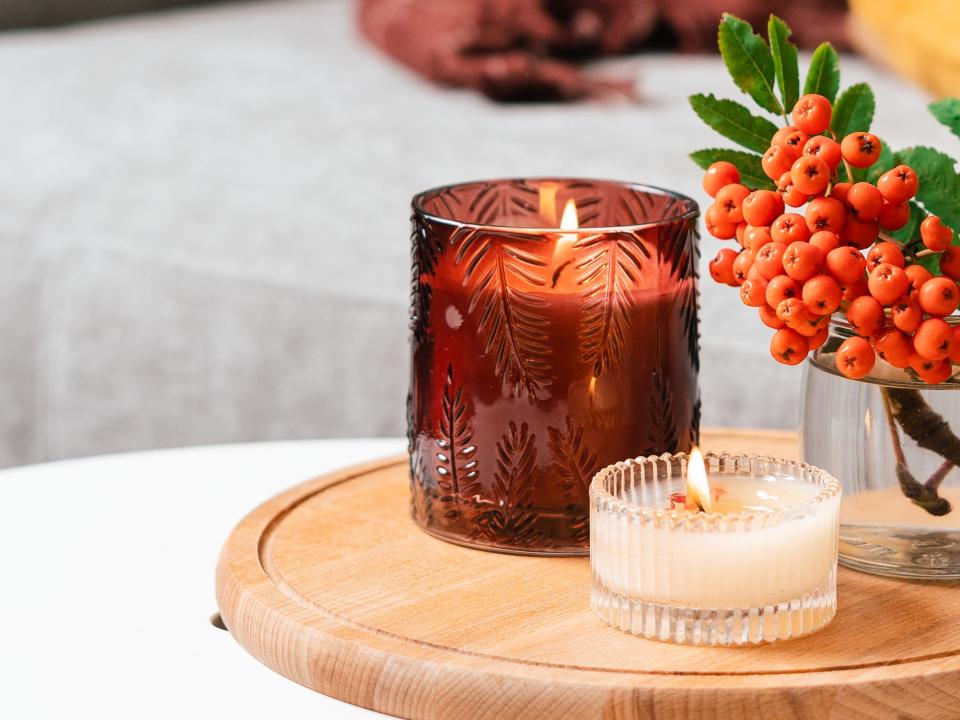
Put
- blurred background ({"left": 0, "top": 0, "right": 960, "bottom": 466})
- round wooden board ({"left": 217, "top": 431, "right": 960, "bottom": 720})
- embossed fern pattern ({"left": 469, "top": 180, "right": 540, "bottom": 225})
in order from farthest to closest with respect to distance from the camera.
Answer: blurred background ({"left": 0, "top": 0, "right": 960, "bottom": 466}) → embossed fern pattern ({"left": 469, "top": 180, "right": 540, "bottom": 225}) → round wooden board ({"left": 217, "top": 431, "right": 960, "bottom": 720})

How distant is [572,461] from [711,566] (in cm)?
10

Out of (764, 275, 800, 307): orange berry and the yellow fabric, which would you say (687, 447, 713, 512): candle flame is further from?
the yellow fabric

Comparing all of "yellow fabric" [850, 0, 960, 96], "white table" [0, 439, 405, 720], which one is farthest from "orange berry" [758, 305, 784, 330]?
"yellow fabric" [850, 0, 960, 96]

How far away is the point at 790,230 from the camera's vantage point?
1.63 feet

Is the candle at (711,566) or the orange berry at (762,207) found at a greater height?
the orange berry at (762,207)

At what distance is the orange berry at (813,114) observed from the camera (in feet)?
1.66

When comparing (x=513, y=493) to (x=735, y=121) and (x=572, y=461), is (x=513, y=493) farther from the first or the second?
(x=735, y=121)

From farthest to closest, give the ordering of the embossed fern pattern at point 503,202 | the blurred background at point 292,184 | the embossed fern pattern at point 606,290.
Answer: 1. the blurred background at point 292,184
2. the embossed fern pattern at point 503,202
3. the embossed fern pattern at point 606,290

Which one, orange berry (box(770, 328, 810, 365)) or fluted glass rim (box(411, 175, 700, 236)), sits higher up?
fluted glass rim (box(411, 175, 700, 236))

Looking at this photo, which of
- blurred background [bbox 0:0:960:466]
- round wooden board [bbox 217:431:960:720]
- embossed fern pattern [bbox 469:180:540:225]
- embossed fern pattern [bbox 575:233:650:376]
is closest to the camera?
round wooden board [bbox 217:431:960:720]

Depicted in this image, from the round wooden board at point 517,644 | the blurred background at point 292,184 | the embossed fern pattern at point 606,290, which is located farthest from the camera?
the blurred background at point 292,184

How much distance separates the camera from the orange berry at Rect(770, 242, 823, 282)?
0.49 metres

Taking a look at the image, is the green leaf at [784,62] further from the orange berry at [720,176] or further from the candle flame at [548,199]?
the candle flame at [548,199]

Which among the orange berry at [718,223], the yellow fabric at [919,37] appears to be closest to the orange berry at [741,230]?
the orange berry at [718,223]
